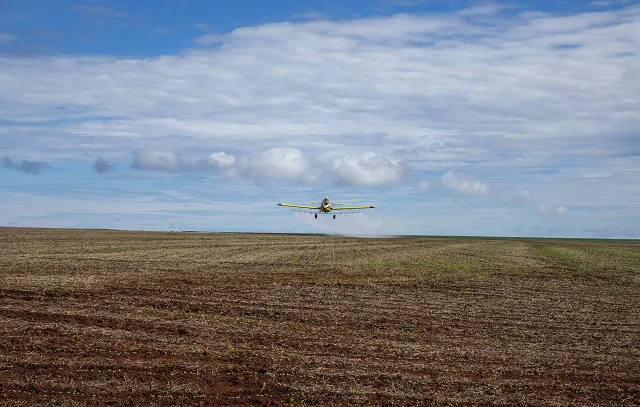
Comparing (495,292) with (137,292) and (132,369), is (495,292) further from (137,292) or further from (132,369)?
(132,369)

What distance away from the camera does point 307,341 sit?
708 inches

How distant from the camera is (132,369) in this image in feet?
47.0

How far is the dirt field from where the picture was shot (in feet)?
43.8

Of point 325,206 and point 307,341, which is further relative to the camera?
point 325,206

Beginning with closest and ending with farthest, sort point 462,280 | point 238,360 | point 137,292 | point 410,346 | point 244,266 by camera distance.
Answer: point 238,360, point 410,346, point 137,292, point 462,280, point 244,266

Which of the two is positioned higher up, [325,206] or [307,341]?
[325,206]

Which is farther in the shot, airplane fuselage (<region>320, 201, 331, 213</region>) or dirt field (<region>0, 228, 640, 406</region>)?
airplane fuselage (<region>320, 201, 331, 213</region>)

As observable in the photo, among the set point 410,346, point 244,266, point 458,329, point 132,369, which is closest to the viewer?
point 132,369

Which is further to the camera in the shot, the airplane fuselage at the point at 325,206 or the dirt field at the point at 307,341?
the airplane fuselage at the point at 325,206

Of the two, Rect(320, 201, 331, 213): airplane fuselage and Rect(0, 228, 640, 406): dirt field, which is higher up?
Rect(320, 201, 331, 213): airplane fuselage

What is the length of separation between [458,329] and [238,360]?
816cm

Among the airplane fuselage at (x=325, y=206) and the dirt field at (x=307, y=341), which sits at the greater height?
the airplane fuselage at (x=325, y=206)

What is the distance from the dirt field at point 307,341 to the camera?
1334 cm

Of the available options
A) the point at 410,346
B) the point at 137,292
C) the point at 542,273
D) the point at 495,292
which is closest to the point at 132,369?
the point at 410,346
